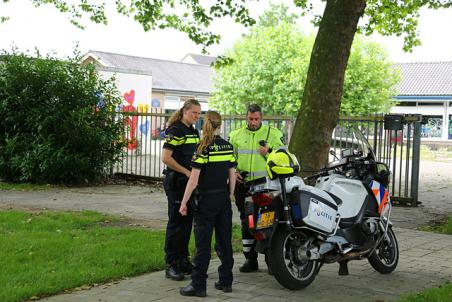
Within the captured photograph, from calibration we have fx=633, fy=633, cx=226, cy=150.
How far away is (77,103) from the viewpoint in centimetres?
1552

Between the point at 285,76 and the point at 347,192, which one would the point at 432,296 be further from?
the point at 285,76

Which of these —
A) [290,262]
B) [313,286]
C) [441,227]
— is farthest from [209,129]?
[441,227]

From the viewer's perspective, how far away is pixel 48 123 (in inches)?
Result: 598

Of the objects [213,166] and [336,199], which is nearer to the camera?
[213,166]

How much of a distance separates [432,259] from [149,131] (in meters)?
11.1

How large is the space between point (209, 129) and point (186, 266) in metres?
1.65

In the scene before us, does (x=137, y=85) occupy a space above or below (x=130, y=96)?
above

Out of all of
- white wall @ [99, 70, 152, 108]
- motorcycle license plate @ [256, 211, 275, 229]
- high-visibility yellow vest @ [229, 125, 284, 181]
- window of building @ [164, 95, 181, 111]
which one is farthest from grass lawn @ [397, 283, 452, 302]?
window of building @ [164, 95, 181, 111]

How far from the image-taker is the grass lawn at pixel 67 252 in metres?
6.17

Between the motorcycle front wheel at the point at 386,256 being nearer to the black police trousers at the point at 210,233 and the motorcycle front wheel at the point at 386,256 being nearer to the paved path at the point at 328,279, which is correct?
the paved path at the point at 328,279

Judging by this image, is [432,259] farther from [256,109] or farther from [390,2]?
[390,2]

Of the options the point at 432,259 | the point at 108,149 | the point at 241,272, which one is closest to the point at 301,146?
the point at 432,259

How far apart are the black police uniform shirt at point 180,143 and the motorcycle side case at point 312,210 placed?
116cm

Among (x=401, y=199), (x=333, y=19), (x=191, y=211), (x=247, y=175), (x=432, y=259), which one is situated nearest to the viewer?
(x=191, y=211)
